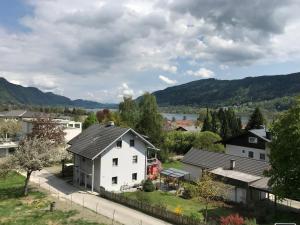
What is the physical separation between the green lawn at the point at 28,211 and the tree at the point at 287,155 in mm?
17245

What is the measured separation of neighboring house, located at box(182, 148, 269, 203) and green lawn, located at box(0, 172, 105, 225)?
1807 cm

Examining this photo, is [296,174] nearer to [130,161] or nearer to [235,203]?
[235,203]

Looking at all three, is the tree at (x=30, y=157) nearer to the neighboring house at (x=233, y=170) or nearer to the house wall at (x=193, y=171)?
the house wall at (x=193, y=171)

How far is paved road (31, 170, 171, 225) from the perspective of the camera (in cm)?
3284

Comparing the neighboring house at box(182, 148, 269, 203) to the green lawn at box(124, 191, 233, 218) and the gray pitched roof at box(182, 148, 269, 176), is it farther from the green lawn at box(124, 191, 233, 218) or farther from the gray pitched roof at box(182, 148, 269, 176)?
the green lawn at box(124, 191, 233, 218)

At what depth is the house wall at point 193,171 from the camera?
5069cm

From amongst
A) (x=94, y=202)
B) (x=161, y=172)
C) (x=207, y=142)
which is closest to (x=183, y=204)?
(x=94, y=202)

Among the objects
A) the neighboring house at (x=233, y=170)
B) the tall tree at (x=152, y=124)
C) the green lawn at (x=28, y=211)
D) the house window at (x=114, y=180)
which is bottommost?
the green lawn at (x=28, y=211)

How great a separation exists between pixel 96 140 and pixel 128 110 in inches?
1493

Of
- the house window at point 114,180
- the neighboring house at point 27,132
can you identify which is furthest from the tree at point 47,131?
the house window at point 114,180

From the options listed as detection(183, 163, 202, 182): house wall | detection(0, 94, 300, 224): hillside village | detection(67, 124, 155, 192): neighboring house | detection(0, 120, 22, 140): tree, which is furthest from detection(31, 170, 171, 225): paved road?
detection(0, 120, 22, 140): tree

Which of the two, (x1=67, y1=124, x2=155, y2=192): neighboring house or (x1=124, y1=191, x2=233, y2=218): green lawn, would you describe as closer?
(x1=124, y1=191, x2=233, y2=218): green lawn

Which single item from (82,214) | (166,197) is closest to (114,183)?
(166,197)

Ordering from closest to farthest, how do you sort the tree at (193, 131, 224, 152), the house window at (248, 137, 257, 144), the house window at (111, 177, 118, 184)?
the house window at (111, 177, 118, 184) → the house window at (248, 137, 257, 144) → the tree at (193, 131, 224, 152)
